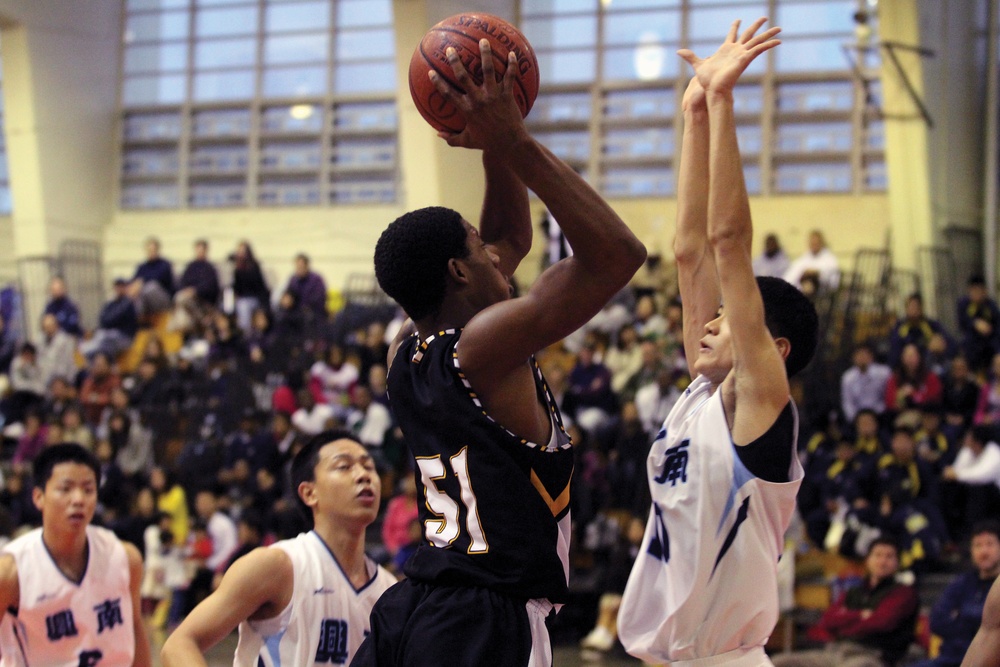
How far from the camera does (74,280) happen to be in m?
17.9

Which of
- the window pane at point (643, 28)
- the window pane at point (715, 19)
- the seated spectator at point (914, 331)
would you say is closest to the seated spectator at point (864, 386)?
the seated spectator at point (914, 331)

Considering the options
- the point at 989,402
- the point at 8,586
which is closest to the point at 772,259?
the point at 989,402

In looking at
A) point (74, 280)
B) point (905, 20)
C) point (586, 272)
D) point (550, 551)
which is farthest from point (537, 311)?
point (74, 280)

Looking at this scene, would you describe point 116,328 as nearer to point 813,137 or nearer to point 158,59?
point 158,59

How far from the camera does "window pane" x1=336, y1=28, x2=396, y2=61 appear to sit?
18156 millimetres

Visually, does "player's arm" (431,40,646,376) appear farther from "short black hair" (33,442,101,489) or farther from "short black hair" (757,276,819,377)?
"short black hair" (33,442,101,489)

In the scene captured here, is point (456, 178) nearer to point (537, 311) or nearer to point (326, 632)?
point (326, 632)

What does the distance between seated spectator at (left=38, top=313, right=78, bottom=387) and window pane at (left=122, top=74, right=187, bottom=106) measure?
4735 millimetres

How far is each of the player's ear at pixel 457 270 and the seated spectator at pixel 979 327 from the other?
995 centimetres

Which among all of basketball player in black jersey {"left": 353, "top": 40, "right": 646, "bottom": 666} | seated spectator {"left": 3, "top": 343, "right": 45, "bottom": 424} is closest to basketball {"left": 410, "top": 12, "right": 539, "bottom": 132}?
basketball player in black jersey {"left": 353, "top": 40, "right": 646, "bottom": 666}

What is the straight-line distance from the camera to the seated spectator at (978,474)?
9.70m

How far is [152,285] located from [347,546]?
12.5 meters

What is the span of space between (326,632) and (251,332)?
11389 millimetres

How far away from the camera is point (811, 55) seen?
16.3 metres
